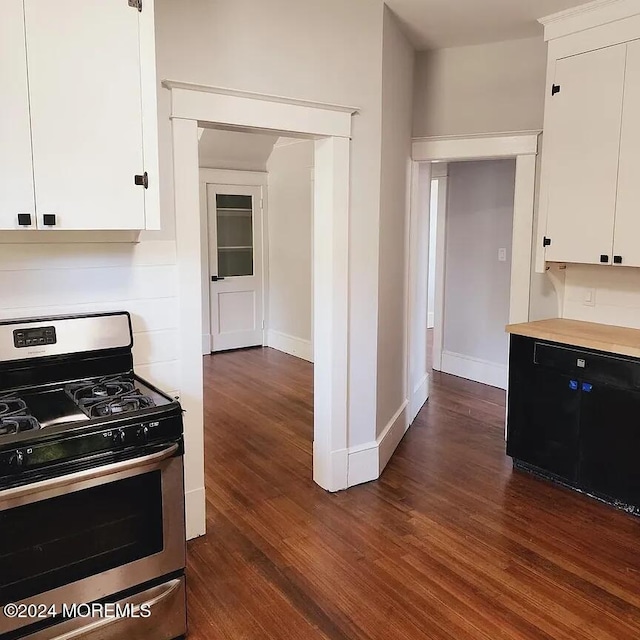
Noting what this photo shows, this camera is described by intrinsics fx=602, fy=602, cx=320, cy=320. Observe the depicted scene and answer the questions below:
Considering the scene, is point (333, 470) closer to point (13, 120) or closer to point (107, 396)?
point (107, 396)

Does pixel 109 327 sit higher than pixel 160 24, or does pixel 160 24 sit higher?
pixel 160 24

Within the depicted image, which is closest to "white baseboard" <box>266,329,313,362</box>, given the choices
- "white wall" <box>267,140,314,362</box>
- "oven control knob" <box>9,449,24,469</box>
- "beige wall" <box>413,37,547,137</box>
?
"white wall" <box>267,140,314,362</box>

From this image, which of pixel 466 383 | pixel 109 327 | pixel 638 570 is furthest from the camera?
pixel 466 383

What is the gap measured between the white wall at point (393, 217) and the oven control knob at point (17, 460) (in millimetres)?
2209

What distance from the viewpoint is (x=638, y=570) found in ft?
8.91

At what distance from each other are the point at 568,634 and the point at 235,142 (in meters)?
5.52

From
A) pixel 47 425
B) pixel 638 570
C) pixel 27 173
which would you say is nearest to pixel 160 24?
pixel 27 173

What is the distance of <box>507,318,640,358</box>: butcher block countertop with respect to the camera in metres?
3.11

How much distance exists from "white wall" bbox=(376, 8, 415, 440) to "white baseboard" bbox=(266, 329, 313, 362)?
2.52 m

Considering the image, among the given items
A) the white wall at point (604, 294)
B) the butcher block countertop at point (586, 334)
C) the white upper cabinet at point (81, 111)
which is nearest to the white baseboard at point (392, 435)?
the butcher block countertop at point (586, 334)

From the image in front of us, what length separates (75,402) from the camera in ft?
7.34

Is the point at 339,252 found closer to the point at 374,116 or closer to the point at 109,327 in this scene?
the point at 374,116

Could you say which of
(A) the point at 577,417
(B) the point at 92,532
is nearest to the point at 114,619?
(B) the point at 92,532

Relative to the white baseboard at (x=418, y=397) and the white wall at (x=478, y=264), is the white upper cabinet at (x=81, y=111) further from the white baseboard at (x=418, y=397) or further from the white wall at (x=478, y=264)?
the white wall at (x=478, y=264)
